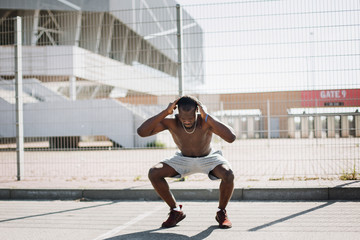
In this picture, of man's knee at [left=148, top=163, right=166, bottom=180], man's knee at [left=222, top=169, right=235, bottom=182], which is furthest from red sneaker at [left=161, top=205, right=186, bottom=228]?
man's knee at [left=222, top=169, right=235, bottom=182]

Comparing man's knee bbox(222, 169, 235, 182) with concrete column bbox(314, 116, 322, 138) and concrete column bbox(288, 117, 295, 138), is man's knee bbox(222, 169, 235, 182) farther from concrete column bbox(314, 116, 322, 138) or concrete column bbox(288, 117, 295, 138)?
concrete column bbox(288, 117, 295, 138)

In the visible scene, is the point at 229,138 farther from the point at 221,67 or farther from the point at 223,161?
the point at 221,67

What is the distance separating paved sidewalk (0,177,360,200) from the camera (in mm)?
5570

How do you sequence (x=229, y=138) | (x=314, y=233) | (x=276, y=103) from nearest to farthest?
(x=314, y=233), (x=229, y=138), (x=276, y=103)

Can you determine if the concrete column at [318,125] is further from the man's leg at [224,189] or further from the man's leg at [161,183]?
the man's leg at [161,183]

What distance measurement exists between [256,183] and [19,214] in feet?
12.2

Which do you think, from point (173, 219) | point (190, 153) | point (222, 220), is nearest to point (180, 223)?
point (173, 219)

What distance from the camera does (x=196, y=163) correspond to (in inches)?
168

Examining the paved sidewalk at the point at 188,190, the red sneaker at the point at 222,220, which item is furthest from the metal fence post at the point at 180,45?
the red sneaker at the point at 222,220

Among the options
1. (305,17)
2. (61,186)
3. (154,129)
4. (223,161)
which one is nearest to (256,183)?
(223,161)

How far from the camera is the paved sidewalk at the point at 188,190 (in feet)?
18.3

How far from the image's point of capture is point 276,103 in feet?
23.2

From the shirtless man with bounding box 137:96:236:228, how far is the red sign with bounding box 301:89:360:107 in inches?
113

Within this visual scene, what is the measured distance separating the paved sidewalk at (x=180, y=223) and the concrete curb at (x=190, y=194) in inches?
8.1
